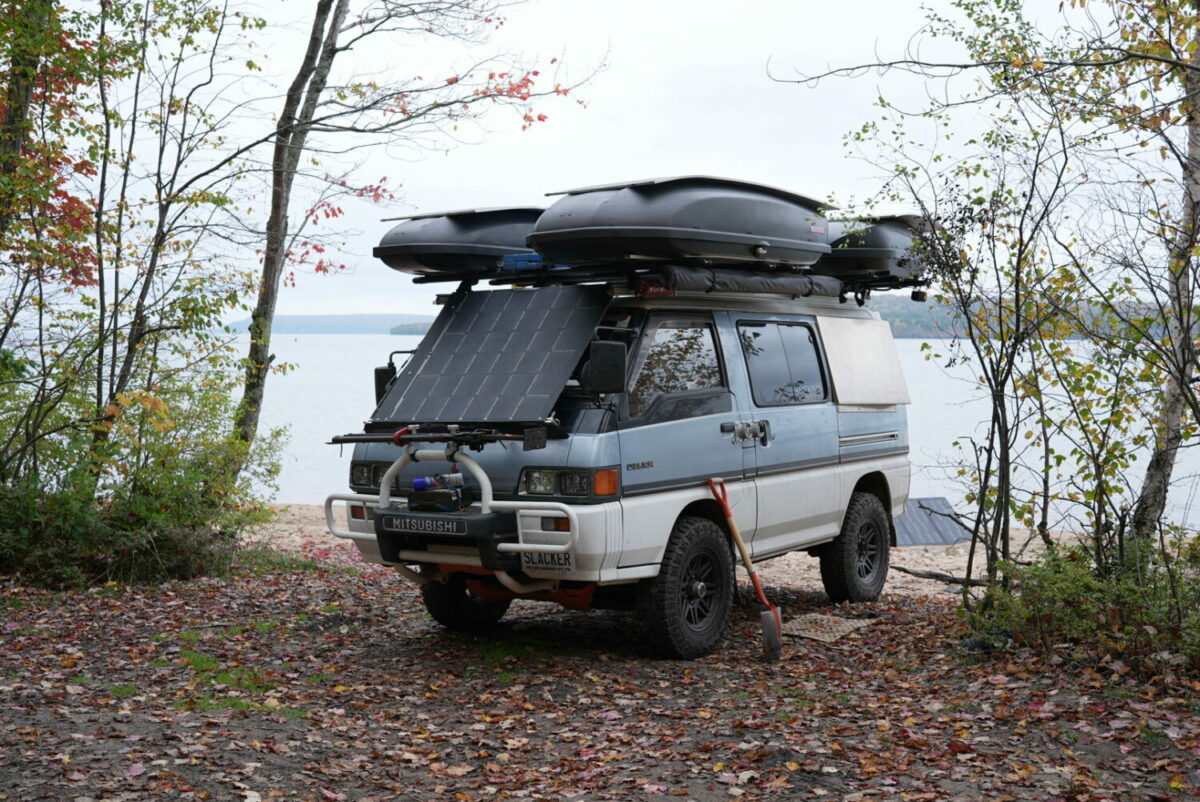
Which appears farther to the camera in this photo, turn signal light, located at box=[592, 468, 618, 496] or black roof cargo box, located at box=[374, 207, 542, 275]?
black roof cargo box, located at box=[374, 207, 542, 275]

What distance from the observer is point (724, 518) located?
26.0 ft

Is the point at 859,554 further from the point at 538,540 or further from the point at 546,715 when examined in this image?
the point at 546,715

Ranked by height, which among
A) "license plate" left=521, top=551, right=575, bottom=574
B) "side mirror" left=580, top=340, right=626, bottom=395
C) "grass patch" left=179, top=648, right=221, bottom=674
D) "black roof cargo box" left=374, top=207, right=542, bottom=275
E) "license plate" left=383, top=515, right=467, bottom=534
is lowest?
"grass patch" left=179, top=648, right=221, bottom=674

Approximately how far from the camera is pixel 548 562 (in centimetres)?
692

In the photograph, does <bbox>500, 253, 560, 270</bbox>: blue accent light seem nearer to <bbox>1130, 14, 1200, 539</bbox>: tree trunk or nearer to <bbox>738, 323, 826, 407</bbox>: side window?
<bbox>738, 323, 826, 407</bbox>: side window

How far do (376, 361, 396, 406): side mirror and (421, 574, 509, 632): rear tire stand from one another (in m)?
1.43

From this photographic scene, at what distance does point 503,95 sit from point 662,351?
22.5ft

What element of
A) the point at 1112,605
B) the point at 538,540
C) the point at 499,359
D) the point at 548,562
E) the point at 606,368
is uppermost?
the point at 499,359

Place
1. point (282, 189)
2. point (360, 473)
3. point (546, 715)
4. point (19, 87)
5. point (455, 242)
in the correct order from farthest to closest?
point (282, 189) < point (19, 87) < point (455, 242) < point (360, 473) < point (546, 715)

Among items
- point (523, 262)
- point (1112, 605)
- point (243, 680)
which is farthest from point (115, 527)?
point (1112, 605)

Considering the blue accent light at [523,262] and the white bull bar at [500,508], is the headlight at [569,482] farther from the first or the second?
the blue accent light at [523,262]

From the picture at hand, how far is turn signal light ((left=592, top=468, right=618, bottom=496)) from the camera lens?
685 cm

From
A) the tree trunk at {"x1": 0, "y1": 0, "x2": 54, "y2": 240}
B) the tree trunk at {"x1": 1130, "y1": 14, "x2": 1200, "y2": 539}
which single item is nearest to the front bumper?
the tree trunk at {"x1": 1130, "y1": 14, "x2": 1200, "y2": 539}

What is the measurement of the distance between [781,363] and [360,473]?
3180 mm
